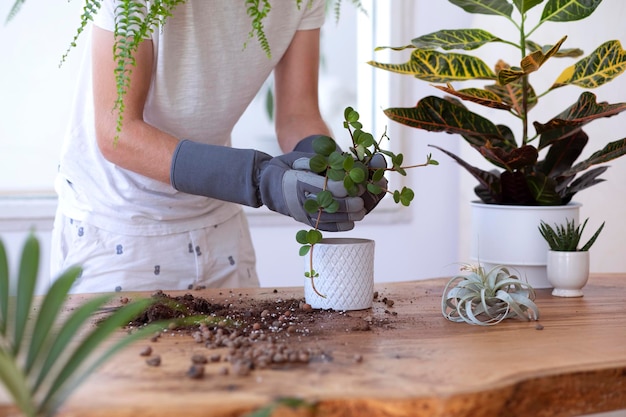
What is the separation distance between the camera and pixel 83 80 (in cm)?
167

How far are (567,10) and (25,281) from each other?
1253mm

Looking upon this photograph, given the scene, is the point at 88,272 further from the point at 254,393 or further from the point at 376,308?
the point at 254,393

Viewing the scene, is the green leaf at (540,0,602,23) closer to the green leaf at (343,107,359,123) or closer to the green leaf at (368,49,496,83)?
the green leaf at (368,49,496,83)

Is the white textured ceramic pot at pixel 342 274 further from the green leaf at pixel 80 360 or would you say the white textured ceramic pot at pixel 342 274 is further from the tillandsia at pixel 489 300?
the green leaf at pixel 80 360

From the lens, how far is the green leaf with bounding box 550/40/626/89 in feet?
4.94

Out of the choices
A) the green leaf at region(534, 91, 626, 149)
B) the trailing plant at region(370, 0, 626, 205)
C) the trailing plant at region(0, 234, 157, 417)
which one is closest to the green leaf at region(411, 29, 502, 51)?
the trailing plant at region(370, 0, 626, 205)

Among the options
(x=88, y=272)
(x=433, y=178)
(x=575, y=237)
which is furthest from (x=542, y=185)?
(x=433, y=178)

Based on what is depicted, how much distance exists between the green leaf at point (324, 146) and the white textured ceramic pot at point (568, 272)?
536mm

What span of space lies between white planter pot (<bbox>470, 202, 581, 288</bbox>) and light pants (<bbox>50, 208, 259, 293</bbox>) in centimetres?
58

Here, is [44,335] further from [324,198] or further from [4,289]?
[324,198]

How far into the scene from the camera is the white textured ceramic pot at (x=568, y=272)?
1.43m

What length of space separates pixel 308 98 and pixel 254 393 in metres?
1.12

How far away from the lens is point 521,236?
1502 mm

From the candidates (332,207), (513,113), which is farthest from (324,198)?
(513,113)
